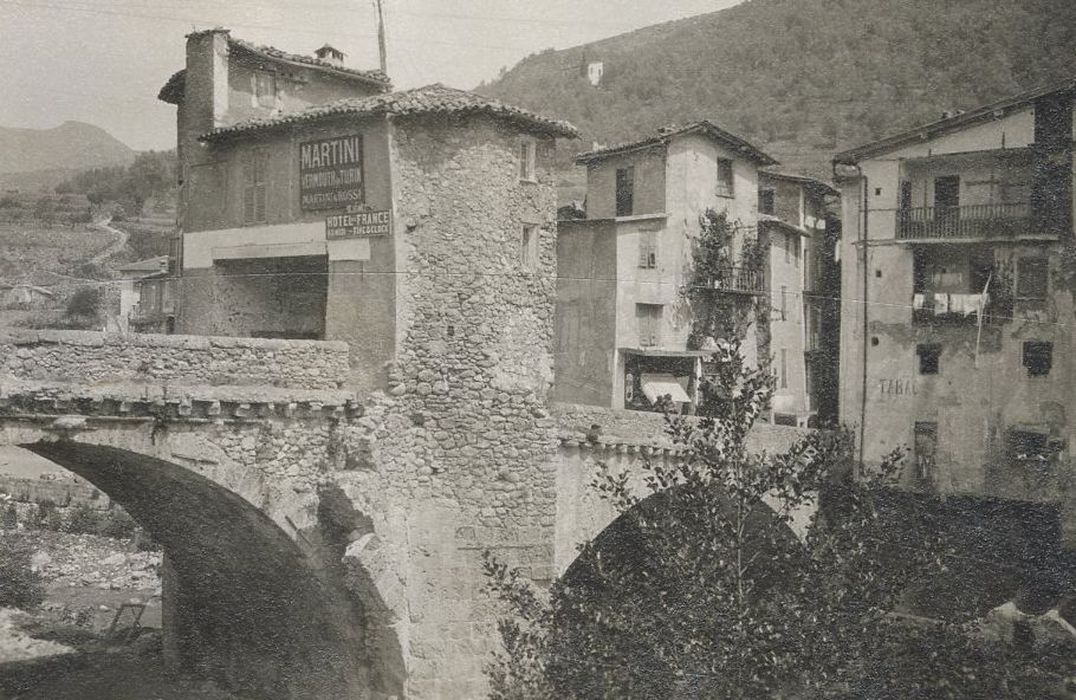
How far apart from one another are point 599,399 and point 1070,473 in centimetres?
1369

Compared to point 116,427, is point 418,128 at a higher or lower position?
higher

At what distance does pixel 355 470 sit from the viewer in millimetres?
17469

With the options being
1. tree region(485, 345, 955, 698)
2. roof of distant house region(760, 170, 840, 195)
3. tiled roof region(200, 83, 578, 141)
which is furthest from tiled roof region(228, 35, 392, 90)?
roof of distant house region(760, 170, 840, 195)

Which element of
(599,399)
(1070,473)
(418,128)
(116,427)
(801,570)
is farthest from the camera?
(599,399)

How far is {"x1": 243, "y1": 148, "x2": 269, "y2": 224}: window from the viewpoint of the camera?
793 inches

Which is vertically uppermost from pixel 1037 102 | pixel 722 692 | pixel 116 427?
pixel 1037 102

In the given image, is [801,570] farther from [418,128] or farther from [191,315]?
[191,315]

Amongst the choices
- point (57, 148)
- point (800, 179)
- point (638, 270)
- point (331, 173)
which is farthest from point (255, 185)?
point (800, 179)

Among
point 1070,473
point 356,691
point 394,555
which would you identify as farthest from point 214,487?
point 1070,473

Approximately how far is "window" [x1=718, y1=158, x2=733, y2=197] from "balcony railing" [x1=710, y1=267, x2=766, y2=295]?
2.64 m

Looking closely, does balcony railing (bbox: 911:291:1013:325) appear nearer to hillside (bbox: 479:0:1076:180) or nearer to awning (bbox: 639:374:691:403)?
awning (bbox: 639:374:691:403)

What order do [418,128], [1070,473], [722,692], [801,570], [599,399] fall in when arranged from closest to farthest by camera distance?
1. [722,692]
2. [801,570]
3. [418,128]
4. [1070,473]
5. [599,399]

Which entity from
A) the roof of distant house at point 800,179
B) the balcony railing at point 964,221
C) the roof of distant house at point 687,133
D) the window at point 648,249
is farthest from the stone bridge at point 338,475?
the roof of distant house at point 800,179

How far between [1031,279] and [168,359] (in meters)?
23.7
